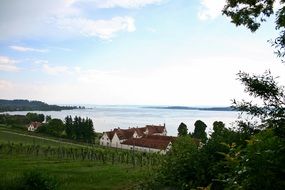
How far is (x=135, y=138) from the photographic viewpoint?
87.7 metres

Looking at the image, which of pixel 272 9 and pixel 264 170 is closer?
pixel 264 170

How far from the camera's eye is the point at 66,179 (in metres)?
29.4

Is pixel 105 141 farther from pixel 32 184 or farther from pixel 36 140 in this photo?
pixel 32 184

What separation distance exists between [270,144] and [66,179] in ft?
87.0

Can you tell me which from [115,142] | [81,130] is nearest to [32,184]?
[115,142]

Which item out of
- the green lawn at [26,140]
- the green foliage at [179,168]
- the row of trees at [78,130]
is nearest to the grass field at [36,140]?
the green lawn at [26,140]

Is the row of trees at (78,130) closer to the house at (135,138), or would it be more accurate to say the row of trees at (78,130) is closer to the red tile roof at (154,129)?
the house at (135,138)

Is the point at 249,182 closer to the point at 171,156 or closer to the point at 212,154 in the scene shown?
the point at 212,154

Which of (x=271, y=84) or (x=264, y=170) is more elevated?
(x=271, y=84)

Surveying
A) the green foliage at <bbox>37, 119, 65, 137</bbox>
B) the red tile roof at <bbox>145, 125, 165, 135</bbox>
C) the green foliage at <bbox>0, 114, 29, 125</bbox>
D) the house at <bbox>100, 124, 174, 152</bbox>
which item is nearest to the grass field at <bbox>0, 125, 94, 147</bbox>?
the green foliage at <bbox>37, 119, 65, 137</bbox>

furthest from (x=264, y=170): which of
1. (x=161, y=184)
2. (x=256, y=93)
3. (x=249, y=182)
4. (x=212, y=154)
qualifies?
(x=161, y=184)

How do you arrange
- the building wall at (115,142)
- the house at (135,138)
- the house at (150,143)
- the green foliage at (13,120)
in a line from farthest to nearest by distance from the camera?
the green foliage at (13,120) → the building wall at (115,142) → the house at (135,138) → the house at (150,143)

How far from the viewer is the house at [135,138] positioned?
7824cm

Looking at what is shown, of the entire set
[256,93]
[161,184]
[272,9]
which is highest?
[272,9]
